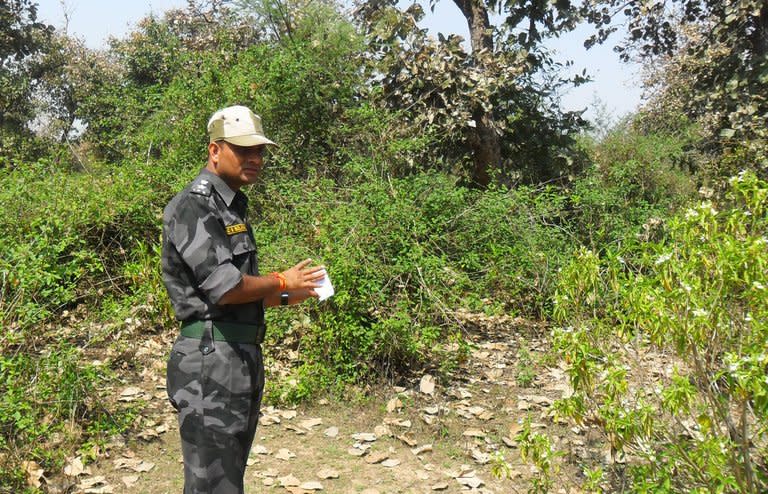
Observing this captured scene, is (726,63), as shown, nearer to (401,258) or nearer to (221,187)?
(401,258)

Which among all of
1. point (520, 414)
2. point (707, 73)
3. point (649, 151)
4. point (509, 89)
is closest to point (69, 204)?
point (520, 414)

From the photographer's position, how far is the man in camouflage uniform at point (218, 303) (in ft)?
8.61

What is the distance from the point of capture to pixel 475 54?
29.5 feet

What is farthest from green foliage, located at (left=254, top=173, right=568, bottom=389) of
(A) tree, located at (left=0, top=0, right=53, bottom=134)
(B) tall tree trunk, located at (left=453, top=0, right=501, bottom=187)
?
(A) tree, located at (left=0, top=0, right=53, bottom=134)

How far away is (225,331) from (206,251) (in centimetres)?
32

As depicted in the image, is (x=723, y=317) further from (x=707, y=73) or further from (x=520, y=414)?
(x=707, y=73)

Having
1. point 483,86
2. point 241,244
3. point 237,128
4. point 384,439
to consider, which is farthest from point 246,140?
point 483,86

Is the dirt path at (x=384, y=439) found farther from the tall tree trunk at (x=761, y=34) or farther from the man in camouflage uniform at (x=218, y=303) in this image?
the tall tree trunk at (x=761, y=34)

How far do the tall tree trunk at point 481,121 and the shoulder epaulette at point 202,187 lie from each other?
6646 millimetres

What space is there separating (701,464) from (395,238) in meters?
3.41

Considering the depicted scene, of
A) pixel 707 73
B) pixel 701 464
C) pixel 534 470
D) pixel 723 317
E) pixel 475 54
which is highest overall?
pixel 475 54

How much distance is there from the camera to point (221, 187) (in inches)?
108

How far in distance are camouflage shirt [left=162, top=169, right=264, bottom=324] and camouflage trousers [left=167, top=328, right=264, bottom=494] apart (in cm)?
14

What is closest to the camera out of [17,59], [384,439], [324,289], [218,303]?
[218,303]
